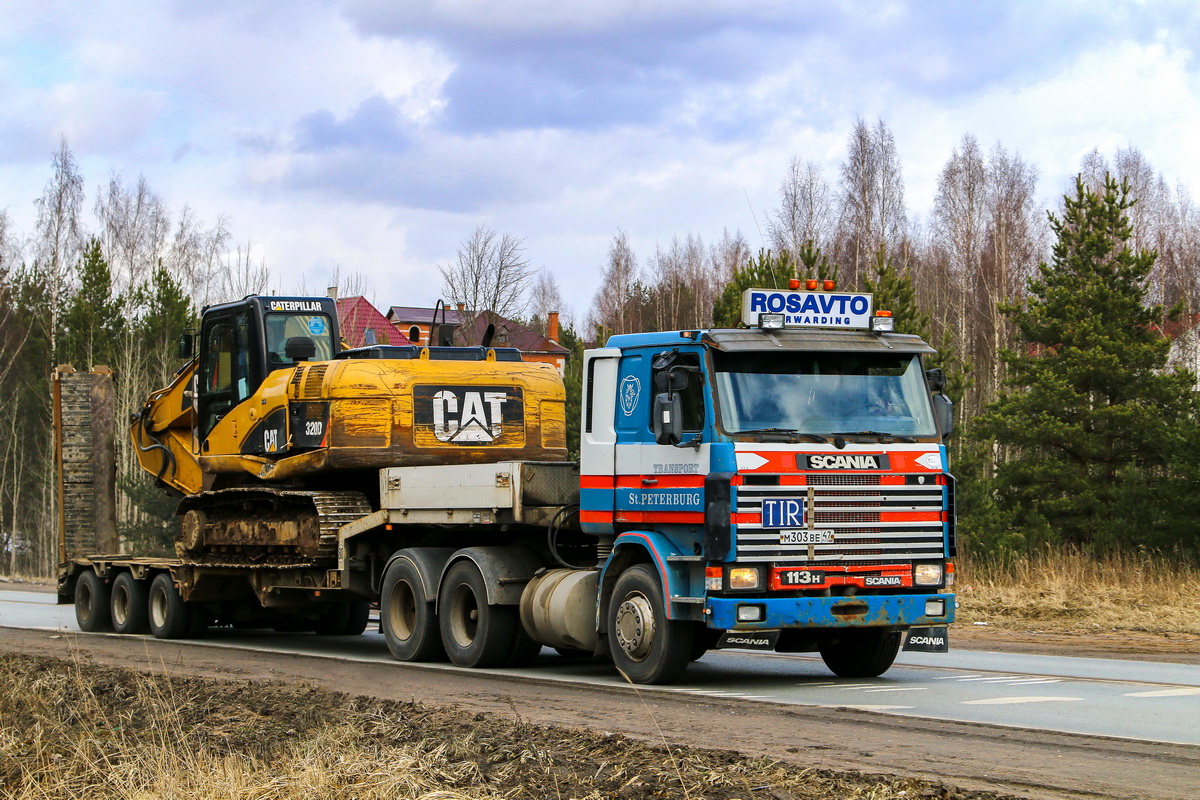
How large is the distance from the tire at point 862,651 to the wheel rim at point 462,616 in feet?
11.8

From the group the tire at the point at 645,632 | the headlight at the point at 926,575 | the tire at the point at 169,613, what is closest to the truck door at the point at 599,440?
the tire at the point at 645,632

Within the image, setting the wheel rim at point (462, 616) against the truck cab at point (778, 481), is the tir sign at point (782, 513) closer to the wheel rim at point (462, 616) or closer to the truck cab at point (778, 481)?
the truck cab at point (778, 481)

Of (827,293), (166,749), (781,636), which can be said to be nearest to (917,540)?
(781,636)

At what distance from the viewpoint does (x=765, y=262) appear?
30.5m

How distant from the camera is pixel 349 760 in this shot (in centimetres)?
763

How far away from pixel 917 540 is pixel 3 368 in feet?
185

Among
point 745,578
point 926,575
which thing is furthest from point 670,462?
point 926,575

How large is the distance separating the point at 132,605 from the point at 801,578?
11347 mm

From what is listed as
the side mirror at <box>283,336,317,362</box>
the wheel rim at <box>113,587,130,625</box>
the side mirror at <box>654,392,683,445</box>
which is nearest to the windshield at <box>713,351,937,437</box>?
the side mirror at <box>654,392,683,445</box>

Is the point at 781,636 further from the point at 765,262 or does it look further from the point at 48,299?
the point at 48,299

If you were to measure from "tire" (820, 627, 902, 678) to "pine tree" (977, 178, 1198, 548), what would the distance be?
17997 millimetres

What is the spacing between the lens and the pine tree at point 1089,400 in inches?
1233

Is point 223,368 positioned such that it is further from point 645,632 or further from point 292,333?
point 645,632

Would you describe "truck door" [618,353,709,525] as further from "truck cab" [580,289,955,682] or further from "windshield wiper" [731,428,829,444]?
"windshield wiper" [731,428,829,444]
